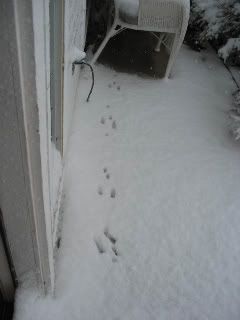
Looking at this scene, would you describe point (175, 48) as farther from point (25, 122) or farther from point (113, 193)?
point (25, 122)

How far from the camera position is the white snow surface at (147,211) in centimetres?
134

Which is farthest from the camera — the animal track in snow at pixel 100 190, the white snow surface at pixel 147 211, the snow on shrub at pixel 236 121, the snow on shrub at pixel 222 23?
the snow on shrub at pixel 222 23

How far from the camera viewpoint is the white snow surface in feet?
4.39

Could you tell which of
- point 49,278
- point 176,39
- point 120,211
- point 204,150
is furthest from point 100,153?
point 176,39

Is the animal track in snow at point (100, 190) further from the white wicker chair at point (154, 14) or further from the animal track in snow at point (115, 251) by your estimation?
the white wicker chair at point (154, 14)

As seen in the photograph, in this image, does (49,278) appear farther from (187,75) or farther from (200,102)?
(187,75)

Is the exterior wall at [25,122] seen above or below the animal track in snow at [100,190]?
above

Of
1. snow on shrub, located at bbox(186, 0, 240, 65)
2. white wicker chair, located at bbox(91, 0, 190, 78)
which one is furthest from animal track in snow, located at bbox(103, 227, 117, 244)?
snow on shrub, located at bbox(186, 0, 240, 65)

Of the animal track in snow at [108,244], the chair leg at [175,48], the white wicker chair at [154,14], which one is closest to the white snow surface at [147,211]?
the animal track in snow at [108,244]

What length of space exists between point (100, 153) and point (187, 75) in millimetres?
1348

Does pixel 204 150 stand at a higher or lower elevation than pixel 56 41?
lower

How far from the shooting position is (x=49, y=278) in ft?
3.79

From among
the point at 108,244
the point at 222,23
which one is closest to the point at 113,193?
the point at 108,244

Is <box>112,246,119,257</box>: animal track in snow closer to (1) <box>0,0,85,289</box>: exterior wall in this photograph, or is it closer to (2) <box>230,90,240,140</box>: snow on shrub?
(1) <box>0,0,85,289</box>: exterior wall
